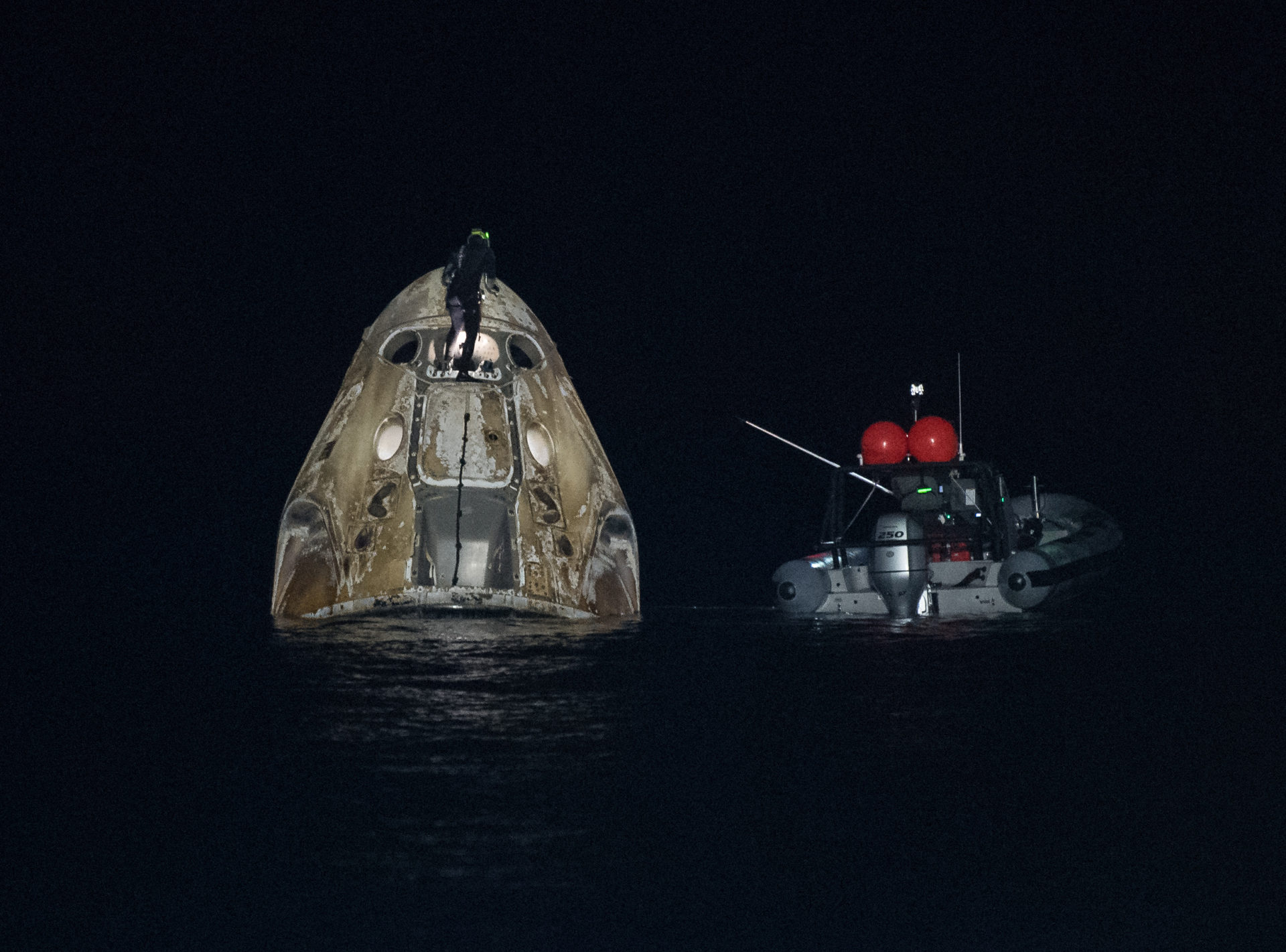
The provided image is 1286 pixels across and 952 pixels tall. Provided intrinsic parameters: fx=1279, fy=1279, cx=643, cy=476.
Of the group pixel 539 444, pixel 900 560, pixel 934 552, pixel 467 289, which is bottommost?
pixel 900 560

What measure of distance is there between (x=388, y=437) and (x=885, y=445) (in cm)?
815

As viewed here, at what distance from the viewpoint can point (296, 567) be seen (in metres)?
17.9

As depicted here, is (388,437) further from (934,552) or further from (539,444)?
(934,552)

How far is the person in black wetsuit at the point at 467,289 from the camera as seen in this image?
18.0 meters

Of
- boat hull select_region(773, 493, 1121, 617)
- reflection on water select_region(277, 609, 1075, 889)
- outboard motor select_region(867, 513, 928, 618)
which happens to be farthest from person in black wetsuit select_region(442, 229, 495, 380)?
outboard motor select_region(867, 513, 928, 618)

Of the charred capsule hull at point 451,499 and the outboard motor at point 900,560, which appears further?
the outboard motor at point 900,560

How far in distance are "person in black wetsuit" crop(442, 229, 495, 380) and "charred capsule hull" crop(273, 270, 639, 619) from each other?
0.38 m

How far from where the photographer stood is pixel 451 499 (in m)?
18.1

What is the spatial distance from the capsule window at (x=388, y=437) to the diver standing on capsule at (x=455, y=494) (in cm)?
2

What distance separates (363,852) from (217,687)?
687 cm

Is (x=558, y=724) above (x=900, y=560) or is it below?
below

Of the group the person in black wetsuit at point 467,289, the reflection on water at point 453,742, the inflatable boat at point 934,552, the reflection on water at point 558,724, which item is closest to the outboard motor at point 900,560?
the inflatable boat at point 934,552

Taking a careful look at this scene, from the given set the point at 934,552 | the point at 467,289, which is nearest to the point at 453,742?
the point at 467,289

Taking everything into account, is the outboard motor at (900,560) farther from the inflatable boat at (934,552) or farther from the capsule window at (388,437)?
the capsule window at (388,437)
